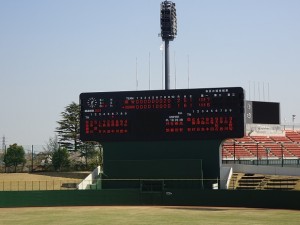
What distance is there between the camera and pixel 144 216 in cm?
3403

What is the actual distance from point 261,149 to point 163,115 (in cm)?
2741

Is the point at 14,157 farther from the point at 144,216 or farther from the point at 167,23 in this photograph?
the point at 144,216

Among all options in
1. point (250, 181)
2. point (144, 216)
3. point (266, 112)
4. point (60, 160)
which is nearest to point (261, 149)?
point (266, 112)

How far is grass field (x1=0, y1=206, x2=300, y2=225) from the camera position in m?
30.7

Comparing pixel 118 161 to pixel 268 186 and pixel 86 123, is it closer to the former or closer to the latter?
pixel 86 123

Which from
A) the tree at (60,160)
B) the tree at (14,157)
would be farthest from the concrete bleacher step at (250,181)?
the tree at (14,157)

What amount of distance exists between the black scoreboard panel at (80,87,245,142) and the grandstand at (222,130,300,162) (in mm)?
19839

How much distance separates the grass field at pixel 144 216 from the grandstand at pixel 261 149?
21201mm

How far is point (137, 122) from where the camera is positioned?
39.9 meters

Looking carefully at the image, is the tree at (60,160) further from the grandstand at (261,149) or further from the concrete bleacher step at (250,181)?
the concrete bleacher step at (250,181)

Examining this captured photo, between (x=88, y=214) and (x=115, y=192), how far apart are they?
6.39m

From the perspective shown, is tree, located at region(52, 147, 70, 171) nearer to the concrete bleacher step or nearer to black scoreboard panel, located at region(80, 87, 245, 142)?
black scoreboard panel, located at region(80, 87, 245, 142)

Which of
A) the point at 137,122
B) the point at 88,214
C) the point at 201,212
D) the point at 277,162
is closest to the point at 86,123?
the point at 137,122

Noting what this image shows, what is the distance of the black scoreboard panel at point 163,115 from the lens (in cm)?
3803
